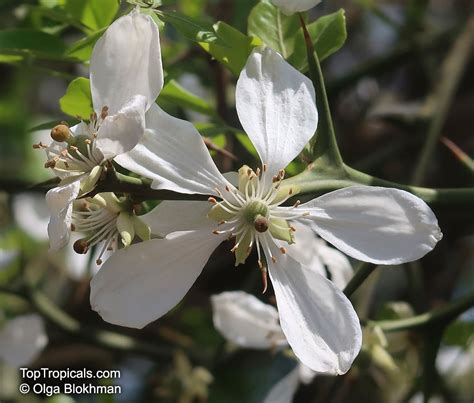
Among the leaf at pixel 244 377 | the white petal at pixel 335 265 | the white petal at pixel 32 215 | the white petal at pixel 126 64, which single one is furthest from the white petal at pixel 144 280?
the white petal at pixel 32 215

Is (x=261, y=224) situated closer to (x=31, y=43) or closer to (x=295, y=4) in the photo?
(x=295, y=4)

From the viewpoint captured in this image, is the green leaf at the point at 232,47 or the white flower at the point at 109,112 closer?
the white flower at the point at 109,112

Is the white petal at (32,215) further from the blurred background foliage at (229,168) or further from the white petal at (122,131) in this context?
the white petal at (122,131)

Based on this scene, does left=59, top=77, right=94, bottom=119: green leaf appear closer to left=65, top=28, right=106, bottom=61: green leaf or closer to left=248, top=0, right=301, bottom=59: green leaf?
left=65, top=28, right=106, bottom=61: green leaf

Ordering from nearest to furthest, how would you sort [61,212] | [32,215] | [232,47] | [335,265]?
[61,212]
[232,47]
[335,265]
[32,215]

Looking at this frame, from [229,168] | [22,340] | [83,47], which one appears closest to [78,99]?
[83,47]
